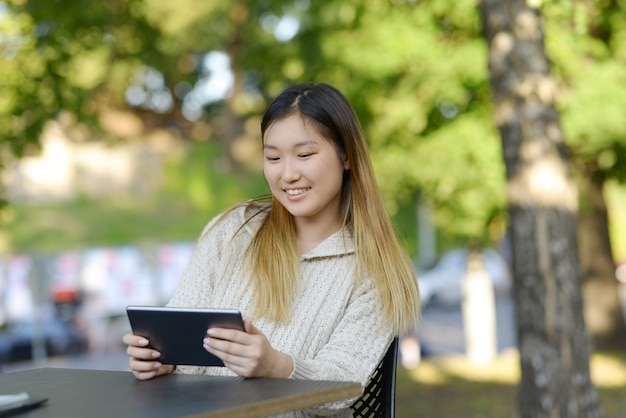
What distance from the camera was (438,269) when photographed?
3416cm

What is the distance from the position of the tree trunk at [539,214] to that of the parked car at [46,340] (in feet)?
59.7

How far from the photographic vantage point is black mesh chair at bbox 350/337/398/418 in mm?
2719

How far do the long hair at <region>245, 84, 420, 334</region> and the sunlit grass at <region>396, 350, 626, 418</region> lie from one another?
23.0 ft

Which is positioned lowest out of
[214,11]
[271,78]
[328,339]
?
[328,339]

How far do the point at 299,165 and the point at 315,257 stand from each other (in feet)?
0.92

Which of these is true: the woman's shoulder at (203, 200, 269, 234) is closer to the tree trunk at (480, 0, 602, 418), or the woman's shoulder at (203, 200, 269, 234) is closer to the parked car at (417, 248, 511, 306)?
the tree trunk at (480, 0, 602, 418)

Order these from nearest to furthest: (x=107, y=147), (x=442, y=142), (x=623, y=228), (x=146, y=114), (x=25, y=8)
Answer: (x=25, y=8) → (x=442, y=142) → (x=107, y=147) → (x=146, y=114) → (x=623, y=228)

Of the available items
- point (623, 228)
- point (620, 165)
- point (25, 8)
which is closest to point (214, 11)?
point (620, 165)

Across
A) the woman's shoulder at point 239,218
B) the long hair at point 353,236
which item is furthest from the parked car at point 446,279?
the long hair at point 353,236

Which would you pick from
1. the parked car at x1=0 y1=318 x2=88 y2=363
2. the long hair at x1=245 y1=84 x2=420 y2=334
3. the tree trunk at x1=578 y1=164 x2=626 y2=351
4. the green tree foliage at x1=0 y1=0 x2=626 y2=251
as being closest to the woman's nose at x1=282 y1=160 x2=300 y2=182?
the long hair at x1=245 y1=84 x2=420 y2=334

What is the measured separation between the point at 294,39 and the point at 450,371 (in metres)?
4.89

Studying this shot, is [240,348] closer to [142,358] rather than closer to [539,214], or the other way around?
[142,358]

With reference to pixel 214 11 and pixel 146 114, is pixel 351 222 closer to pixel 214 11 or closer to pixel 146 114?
pixel 214 11

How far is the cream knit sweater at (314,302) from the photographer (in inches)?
103
